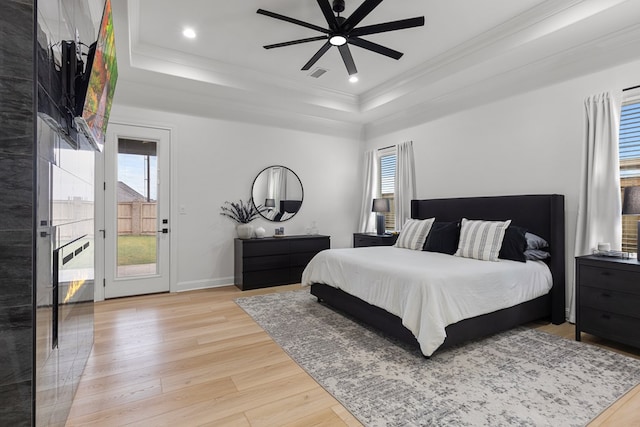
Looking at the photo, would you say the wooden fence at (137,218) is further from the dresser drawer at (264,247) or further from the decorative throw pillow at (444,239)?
the decorative throw pillow at (444,239)

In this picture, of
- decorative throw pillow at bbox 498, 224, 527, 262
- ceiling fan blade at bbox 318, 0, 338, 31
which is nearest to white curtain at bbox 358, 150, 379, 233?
decorative throw pillow at bbox 498, 224, 527, 262

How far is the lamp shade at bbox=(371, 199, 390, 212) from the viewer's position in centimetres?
548

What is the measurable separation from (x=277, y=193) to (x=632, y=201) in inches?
170

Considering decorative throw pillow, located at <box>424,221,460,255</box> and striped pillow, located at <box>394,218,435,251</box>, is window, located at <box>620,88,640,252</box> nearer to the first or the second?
decorative throw pillow, located at <box>424,221,460,255</box>

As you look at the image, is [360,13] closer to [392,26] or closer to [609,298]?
[392,26]

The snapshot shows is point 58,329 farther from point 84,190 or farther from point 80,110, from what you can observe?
point 80,110

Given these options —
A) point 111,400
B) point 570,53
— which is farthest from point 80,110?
point 570,53

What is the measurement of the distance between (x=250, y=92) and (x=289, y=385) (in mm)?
3911

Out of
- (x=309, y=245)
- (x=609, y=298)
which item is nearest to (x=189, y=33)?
(x=309, y=245)

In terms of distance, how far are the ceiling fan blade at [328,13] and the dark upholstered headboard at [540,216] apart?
108 inches

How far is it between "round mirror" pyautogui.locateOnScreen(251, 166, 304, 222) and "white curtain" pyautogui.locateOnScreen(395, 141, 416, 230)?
1.70 metres

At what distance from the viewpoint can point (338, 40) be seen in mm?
3002

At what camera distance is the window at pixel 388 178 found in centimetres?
579

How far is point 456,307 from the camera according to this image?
252 centimetres
